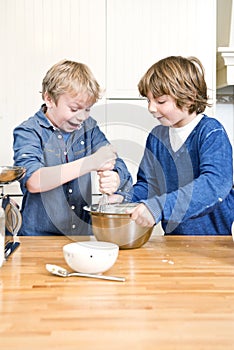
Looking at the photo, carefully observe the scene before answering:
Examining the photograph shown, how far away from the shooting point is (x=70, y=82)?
1805 mm

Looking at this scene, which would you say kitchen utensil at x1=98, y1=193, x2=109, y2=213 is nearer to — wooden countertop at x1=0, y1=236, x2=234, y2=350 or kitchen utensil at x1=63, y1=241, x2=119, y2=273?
wooden countertop at x1=0, y1=236, x2=234, y2=350

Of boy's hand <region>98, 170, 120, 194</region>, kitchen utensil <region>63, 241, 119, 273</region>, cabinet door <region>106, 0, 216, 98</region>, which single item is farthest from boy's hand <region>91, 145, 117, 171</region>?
cabinet door <region>106, 0, 216, 98</region>

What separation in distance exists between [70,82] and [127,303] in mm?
992

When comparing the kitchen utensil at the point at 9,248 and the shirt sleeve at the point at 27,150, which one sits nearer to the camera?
the kitchen utensil at the point at 9,248

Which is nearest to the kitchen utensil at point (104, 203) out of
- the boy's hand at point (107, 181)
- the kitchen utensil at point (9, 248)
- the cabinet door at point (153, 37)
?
the boy's hand at point (107, 181)

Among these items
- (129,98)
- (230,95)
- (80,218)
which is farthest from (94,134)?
(230,95)

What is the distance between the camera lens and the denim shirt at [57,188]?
180 cm

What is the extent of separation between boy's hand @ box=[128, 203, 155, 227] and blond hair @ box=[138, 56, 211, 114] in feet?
1.57

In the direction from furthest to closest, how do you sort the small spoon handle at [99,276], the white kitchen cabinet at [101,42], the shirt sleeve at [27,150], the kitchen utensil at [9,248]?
1. the white kitchen cabinet at [101,42]
2. the shirt sleeve at [27,150]
3. the kitchen utensil at [9,248]
4. the small spoon handle at [99,276]

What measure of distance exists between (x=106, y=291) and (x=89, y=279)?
0.10 m

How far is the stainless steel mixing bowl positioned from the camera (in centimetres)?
142

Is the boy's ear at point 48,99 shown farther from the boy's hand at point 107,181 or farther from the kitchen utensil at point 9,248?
the kitchen utensil at point 9,248

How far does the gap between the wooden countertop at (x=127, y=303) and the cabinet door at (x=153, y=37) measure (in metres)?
1.51

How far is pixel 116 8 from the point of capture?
2.75 metres
